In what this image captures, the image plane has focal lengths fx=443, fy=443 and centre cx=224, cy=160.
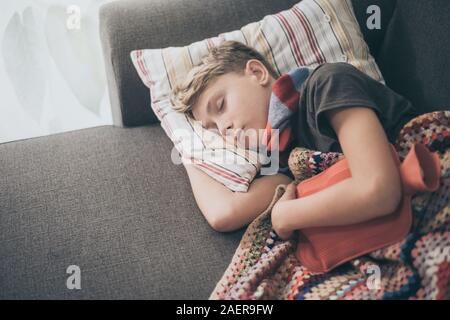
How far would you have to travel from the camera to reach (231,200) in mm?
986

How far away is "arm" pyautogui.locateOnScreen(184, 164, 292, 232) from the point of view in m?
0.97

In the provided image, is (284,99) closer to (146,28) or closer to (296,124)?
(296,124)

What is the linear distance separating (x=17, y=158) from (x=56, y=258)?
376mm

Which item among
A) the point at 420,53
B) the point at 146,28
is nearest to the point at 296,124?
the point at 420,53

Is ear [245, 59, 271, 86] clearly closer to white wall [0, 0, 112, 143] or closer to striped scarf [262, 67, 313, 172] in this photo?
striped scarf [262, 67, 313, 172]

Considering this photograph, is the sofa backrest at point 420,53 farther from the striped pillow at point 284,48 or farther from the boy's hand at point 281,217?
the boy's hand at point 281,217

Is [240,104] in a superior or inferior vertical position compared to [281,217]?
superior

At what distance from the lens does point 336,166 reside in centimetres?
89

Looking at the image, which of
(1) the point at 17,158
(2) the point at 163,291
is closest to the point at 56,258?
(2) the point at 163,291

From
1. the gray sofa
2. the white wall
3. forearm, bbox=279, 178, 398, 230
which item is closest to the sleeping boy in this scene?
forearm, bbox=279, 178, 398, 230

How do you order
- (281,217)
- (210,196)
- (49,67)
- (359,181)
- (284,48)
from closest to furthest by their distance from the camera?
(359,181) → (281,217) → (210,196) → (284,48) → (49,67)

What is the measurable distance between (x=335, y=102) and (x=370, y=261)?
305mm
